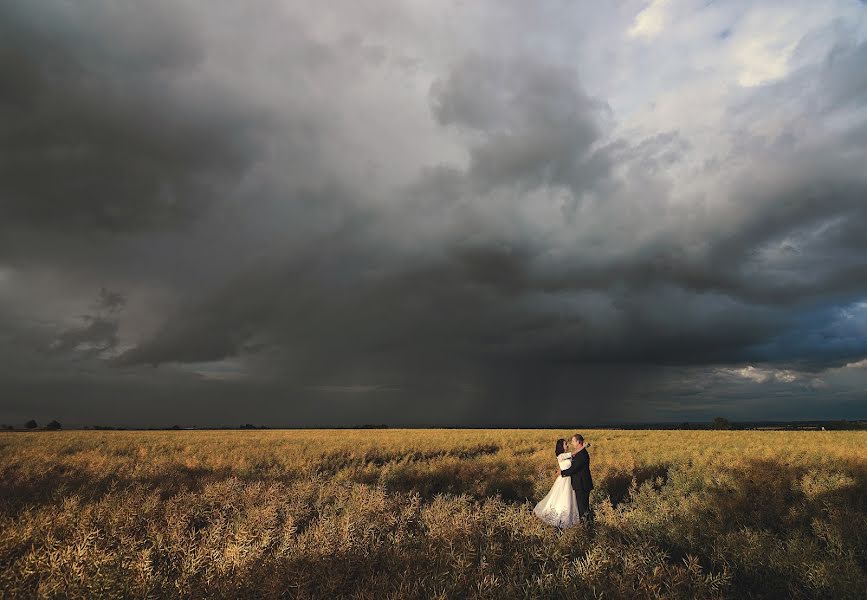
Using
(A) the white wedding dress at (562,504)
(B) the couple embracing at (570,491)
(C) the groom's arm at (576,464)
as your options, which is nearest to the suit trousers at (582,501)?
(B) the couple embracing at (570,491)

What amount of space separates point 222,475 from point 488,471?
9.76 m

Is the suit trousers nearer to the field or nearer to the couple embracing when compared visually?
the couple embracing

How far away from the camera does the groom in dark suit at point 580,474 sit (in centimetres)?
1123

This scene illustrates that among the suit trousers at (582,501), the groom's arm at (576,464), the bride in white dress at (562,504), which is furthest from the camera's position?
the suit trousers at (582,501)

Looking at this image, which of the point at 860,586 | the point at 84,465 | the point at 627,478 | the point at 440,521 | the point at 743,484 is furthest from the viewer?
the point at 627,478

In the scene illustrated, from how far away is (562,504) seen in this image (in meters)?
11.2

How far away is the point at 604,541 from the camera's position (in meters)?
6.20

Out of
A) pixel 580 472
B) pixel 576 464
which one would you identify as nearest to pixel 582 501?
pixel 580 472

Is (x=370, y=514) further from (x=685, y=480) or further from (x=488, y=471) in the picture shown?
(x=685, y=480)

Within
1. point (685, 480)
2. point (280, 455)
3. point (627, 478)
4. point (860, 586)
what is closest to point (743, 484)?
point (685, 480)

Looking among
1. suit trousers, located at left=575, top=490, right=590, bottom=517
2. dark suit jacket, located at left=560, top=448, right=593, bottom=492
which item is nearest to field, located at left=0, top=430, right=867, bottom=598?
suit trousers, located at left=575, top=490, right=590, bottom=517

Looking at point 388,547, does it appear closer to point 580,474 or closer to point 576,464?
point 576,464

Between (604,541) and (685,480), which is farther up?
(604,541)

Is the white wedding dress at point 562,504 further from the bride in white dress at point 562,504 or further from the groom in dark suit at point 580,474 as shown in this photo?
the groom in dark suit at point 580,474
